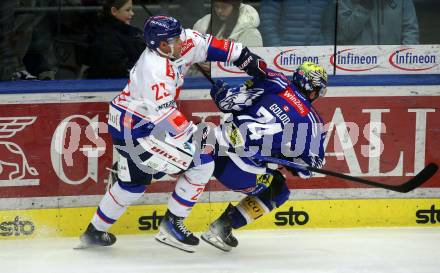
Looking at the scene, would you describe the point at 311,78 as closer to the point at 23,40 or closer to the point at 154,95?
the point at 154,95

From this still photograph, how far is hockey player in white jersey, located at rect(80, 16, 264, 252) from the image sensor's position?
16.2 feet

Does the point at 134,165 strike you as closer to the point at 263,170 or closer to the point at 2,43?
the point at 263,170

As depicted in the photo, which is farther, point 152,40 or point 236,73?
point 236,73

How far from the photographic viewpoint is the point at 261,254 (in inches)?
211

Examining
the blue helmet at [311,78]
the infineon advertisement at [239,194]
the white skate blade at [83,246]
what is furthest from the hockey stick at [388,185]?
the white skate blade at [83,246]

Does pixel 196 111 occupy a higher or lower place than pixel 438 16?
lower

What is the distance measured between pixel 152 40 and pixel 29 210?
4.10ft

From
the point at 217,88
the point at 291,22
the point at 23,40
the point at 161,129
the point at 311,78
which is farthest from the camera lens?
the point at 291,22

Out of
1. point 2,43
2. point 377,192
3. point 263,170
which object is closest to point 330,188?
point 377,192

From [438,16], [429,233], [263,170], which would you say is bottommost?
[429,233]

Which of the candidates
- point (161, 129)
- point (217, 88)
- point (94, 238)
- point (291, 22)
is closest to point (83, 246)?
point (94, 238)

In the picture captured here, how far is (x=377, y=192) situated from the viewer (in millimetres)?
5836

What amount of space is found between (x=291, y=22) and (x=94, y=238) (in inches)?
63.5

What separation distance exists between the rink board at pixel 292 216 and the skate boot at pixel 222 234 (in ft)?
1.25
